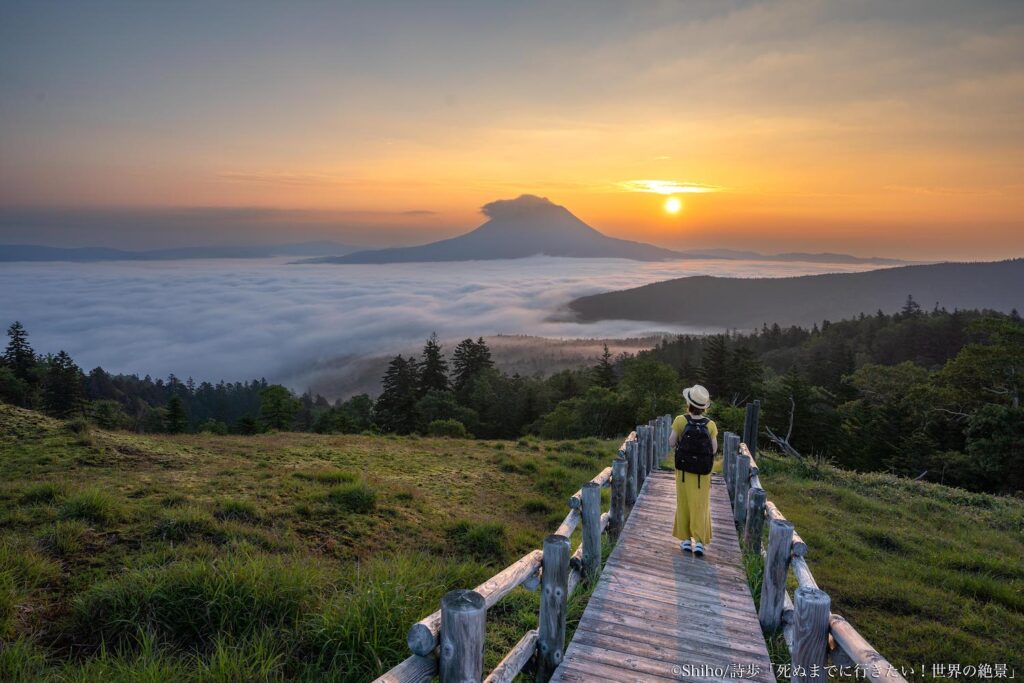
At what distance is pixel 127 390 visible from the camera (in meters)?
106

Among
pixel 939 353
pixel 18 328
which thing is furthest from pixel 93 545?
pixel 939 353

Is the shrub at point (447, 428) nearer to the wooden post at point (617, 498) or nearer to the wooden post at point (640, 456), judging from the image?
the wooden post at point (640, 456)

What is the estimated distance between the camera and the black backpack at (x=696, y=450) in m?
6.49

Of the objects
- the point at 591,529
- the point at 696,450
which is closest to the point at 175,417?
the point at 591,529

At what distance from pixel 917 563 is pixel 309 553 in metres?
9.97

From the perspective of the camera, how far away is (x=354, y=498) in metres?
8.99

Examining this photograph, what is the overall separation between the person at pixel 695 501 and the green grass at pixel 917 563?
0.69m

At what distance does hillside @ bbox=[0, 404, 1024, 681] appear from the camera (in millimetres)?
4191

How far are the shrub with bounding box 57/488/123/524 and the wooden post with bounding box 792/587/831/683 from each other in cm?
805

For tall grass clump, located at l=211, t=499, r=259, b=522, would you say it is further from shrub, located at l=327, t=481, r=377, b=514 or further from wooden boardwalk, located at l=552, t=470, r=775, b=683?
wooden boardwalk, located at l=552, t=470, r=775, b=683

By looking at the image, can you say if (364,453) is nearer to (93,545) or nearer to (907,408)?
(93,545)

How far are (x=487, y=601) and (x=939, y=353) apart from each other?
316ft

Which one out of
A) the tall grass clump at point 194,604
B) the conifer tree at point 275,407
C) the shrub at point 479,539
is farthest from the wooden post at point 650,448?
the conifer tree at point 275,407

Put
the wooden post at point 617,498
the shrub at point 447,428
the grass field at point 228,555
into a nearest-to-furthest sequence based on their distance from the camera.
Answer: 1. the grass field at point 228,555
2. the wooden post at point 617,498
3. the shrub at point 447,428
